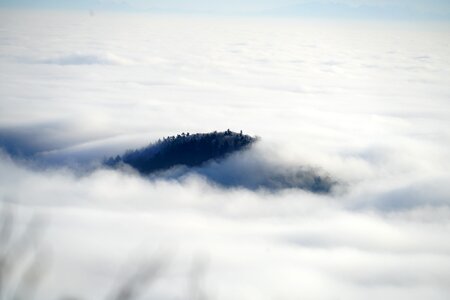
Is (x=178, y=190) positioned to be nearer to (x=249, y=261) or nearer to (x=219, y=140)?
(x=219, y=140)

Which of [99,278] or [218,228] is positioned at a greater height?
[99,278]

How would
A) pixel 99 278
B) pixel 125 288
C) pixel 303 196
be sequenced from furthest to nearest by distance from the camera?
pixel 303 196, pixel 99 278, pixel 125 288

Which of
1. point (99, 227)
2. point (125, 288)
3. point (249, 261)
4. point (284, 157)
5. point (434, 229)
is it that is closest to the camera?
point (125, 288)

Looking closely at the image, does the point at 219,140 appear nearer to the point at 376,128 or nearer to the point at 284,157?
the point at 284,157

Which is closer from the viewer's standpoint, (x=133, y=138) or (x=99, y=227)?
(x=99, y=227)

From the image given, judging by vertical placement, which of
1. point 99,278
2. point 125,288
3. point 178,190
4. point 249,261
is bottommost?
point 178,190

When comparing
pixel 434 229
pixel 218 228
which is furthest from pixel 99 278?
pixel 434 229
